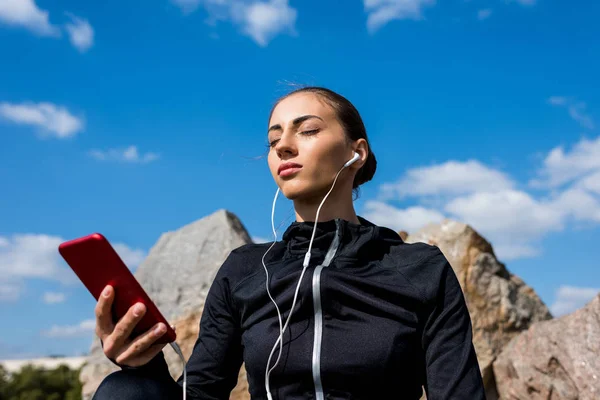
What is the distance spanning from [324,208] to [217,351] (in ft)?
2.35

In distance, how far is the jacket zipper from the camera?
2096mm

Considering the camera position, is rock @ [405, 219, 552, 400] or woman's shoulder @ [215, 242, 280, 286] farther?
rock @ [405, 219, 552, 400]

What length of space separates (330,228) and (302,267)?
0.65ft

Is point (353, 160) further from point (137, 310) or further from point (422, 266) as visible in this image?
point (137, 310)

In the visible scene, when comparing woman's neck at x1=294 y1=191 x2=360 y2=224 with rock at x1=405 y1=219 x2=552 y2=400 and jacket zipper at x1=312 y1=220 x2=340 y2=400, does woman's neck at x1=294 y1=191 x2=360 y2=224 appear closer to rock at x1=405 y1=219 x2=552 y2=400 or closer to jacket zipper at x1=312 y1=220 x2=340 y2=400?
jacket zipper at x1=312 y1=220 x2=340 y2=400

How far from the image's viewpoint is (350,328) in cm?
218

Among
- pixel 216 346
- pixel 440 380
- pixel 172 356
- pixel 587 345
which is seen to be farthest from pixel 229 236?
pixel 440 380

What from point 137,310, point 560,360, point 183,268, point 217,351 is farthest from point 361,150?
point 183,268

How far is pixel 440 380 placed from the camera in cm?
212

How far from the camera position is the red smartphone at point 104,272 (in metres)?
1.96

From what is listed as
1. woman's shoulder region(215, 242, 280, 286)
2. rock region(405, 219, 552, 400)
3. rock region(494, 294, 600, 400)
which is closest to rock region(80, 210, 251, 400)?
rock region(405, 219, 552, 400)

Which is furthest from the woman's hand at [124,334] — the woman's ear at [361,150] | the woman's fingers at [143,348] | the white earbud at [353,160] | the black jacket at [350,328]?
the woman's ear at [361,150]

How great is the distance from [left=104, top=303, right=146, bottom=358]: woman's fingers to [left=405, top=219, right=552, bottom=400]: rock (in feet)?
13.3

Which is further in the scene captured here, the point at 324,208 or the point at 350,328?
the point at 324,208
